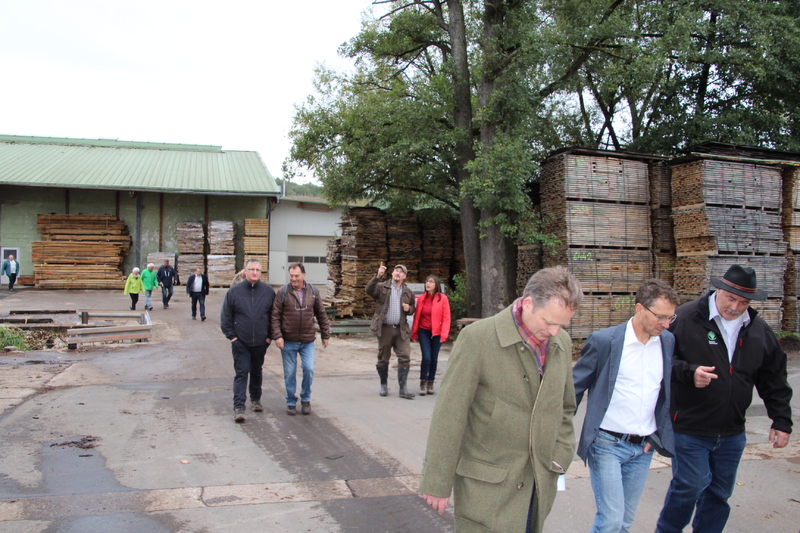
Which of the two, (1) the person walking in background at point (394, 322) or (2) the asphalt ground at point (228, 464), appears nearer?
(2) the asphalt ground at point (228, 464)

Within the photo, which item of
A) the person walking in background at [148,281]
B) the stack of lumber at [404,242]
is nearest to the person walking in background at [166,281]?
the person walking in background at [148,281]

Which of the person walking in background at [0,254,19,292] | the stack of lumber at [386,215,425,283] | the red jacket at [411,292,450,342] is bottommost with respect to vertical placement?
the red jacket at [411,292,450,342]

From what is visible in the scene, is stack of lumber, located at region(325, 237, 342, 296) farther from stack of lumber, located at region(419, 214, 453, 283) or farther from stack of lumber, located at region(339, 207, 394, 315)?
stack of lumber, located at region(419, 214, 453, 283)

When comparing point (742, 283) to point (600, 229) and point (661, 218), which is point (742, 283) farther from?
point (661, 218)

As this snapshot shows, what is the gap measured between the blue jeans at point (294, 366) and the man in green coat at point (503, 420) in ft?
17.3

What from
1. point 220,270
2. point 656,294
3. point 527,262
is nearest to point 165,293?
point 220,270

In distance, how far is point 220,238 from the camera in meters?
28.3

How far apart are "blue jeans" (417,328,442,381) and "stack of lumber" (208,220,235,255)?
20.7 meters

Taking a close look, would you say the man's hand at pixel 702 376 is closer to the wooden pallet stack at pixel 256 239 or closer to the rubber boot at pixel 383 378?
the rubber boot at pixel 383 378

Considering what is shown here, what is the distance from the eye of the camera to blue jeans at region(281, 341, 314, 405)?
794cm

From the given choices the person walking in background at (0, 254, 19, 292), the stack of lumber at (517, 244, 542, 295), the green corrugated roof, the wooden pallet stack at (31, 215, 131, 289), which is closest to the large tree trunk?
the stack of lumber at (517, 244, 542, 295)

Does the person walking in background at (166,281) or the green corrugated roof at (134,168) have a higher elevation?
the green corrugated roof at (134,168)

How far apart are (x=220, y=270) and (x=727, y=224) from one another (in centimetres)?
2139

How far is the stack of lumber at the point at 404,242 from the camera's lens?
19500mm
